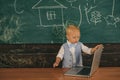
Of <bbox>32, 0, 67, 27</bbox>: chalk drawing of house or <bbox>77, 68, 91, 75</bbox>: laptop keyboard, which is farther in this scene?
<bbox>32, 0, 67, 27</bbox>: chalk drawing of house

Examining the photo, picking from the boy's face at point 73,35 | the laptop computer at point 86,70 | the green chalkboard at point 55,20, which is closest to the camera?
the laptop computer at point 86,70

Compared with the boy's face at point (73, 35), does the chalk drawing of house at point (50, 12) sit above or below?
above

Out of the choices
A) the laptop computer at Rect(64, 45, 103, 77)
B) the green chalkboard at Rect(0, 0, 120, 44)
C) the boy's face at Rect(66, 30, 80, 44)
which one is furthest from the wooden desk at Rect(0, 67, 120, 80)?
the green chalkboard at Rect(0, 0, 120, 44)

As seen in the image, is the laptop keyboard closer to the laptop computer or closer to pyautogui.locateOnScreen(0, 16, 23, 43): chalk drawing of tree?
the laptop computer

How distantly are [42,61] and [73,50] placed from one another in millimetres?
1013

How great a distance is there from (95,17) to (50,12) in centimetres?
60

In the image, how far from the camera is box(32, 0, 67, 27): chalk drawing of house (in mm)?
3709

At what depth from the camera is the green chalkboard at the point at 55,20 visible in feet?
12.0

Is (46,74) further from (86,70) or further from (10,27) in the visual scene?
(10,27)

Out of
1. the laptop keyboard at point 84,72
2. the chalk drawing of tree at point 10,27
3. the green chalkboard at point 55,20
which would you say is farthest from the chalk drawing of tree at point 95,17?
the laptop keyboard at point 84,72

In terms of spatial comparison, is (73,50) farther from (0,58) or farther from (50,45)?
(0,58)

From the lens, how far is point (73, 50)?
2852 millimetres

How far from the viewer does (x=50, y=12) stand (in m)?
3.72

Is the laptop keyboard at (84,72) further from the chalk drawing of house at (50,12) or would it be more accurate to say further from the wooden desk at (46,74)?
the chalk drawing of house at (50,12)
